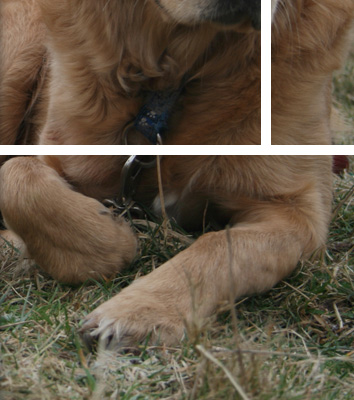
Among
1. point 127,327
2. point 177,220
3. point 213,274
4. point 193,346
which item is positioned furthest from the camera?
point 177,220

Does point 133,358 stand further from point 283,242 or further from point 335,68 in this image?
point 335,68

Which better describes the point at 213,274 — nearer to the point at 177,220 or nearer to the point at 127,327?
the point at 127,327

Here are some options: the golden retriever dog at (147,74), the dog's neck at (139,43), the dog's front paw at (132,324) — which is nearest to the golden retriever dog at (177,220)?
the dog's front paw at (132,324)

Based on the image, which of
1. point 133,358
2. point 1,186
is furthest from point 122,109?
point 133,358

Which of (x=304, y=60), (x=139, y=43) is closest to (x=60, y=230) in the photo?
(x=139, y=43)

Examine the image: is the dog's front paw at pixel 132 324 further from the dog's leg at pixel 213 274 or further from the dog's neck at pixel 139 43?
the dog's neck at pixel 139 43

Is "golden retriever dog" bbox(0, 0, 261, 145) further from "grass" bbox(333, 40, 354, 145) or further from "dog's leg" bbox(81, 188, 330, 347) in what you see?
"grass" bbox(333, 40, 354, 145)

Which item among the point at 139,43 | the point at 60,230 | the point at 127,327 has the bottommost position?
the point at 127,327
